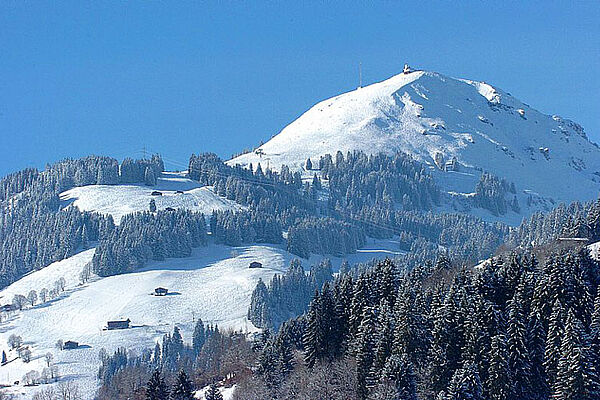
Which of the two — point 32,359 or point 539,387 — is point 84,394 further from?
point 539,387

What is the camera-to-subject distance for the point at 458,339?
8956 cm

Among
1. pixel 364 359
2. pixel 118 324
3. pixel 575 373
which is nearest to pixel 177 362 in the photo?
pixel 118 324

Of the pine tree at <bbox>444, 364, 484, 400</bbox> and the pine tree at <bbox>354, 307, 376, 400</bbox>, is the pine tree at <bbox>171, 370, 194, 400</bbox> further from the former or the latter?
the pine tree at <bbox>444, 364, 484, 400</bbox>

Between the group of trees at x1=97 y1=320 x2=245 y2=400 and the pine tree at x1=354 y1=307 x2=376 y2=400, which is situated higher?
the pine tree at x1=354 y1=307 x2=376 y2=400

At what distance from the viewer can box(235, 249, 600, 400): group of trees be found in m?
83.4

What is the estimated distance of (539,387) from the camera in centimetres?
8481

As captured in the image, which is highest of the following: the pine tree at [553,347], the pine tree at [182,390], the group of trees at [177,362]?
the pine tree at [553,347]

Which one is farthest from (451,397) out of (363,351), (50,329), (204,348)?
(50,329)

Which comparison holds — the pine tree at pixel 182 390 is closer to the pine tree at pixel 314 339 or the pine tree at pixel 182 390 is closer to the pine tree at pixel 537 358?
the pine tree at pixel 314 339

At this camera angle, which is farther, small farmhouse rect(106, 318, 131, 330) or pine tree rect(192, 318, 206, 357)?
small farmhouse rect(106, 318, 131, 330)

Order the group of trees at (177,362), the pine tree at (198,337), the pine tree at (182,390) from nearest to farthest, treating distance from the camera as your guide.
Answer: the pine tree at (182,390) < the group of trees at (177,362) < the pine tree at (198,337)

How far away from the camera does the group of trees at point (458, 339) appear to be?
83438mm

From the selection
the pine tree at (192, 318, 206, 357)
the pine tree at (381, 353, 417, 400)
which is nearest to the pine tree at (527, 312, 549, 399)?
the pine tree at (381, 353, 417, 400)

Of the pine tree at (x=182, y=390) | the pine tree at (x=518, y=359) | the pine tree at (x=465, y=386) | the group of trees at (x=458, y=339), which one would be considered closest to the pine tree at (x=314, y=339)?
the group of trees at (x=458, y=339)
